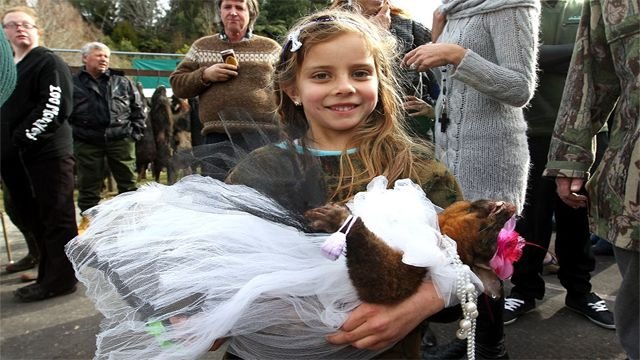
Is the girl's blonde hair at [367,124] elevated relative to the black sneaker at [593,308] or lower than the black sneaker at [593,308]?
elevated

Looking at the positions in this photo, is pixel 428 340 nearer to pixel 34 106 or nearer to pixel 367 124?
pixel 367 124

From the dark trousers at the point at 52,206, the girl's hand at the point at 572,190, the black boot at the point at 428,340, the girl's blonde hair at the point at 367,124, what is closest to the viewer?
the girl's blonde hair at the point at 367,124

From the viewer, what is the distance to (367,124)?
1.56m

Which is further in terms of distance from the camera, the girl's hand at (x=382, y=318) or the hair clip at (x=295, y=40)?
the hair clip at (x=295, y=40)

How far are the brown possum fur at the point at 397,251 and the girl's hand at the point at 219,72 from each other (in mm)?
2245

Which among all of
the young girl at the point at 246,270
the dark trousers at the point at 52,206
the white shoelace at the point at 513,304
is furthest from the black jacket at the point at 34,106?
the white shoelace at the point at 513,304

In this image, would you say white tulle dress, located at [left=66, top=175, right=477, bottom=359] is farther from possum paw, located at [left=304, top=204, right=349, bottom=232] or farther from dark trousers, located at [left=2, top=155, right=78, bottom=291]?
dark trousers, located at [left=2, top=155, right=78, bottom=291]

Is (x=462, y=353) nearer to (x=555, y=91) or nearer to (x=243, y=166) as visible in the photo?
(x=555, y=91)

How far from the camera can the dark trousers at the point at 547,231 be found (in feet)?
9.84

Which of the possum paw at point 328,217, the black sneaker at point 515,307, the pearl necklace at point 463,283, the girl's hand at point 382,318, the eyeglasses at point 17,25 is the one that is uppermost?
the eyeglasses at point 17,25

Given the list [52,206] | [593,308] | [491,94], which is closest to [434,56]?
[491,94]

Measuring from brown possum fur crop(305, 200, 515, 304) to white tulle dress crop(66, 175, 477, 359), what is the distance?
3 centimetres

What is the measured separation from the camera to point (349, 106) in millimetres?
1480

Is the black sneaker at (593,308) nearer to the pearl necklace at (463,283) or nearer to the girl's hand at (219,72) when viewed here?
the pearl necklace at (463,283)
